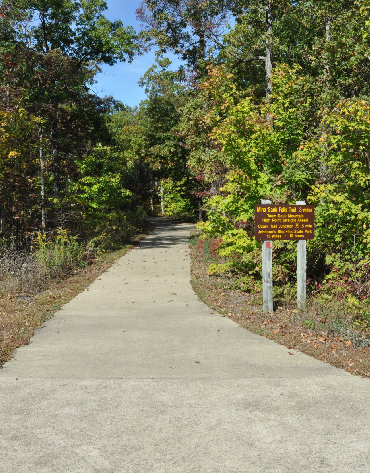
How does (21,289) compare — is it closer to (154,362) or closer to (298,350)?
(154,362)

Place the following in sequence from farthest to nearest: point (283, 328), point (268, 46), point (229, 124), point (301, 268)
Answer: point (268, 46) < point (229, 124) < point (301, 268) < point (283, 328)

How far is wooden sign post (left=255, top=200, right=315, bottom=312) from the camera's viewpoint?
8.64 metres

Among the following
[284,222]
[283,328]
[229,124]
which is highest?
[229,124]

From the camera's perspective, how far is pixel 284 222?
8664 millimetres

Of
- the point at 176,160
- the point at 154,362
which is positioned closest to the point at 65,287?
the point at 154,362

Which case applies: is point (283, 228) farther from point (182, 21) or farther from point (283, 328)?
point (182, 21)

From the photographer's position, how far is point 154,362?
5.98 m

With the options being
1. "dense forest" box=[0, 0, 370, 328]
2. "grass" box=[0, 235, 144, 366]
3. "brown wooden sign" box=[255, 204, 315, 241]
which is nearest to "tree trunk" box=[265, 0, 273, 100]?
"dense forest" box=[0, 0, 370, 328]

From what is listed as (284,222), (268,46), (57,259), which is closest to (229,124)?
(284,222)

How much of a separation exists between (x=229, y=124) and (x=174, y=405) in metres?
7.92

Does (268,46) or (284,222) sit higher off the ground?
(268,46)

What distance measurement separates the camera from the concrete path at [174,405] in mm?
3508

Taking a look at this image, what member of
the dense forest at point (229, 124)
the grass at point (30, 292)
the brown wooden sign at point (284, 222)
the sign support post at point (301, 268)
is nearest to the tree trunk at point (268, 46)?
the dense forest at point (229, 124)

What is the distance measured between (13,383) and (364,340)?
538 cm
